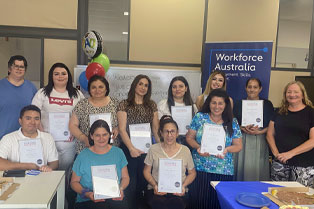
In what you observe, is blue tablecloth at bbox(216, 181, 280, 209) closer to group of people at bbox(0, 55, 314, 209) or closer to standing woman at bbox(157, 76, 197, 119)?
group of people at bbox(0, 55, 314, 209)

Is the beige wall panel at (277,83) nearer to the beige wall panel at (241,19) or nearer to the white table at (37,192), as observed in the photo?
the beige wall panel at (241,19)

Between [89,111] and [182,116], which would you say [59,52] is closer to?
[89,111]

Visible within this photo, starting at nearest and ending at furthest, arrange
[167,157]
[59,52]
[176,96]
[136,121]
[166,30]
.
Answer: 1. [167,157]
2. [136,121]
3. [176,96]
4. [59,52]
5. [166,30]

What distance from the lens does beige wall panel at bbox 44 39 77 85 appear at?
4.75 metres

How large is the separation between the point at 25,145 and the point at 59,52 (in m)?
2.72

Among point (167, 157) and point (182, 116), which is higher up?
point (182, 116)

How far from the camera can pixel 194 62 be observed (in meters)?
5.11

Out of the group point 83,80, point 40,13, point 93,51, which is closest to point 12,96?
point 83,80

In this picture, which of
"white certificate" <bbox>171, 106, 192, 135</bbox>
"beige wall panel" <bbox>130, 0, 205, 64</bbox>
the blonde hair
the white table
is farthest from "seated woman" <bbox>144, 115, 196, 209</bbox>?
"beige wall panel" <bbox>130, 0, 205, 64</bbox>

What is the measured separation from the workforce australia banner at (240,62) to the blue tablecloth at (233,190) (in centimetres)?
211

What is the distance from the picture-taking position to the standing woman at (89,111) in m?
2.91

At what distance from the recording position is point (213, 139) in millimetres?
2711

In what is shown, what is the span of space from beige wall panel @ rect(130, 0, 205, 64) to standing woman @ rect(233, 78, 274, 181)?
1.80 meters

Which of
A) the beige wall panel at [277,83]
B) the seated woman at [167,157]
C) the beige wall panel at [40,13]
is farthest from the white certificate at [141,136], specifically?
the beige wall panel at [277,83]
